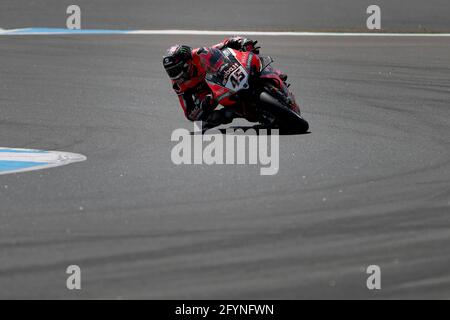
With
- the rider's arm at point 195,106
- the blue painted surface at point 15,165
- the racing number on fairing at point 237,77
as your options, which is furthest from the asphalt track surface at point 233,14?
the blue painted surface at point 15,165

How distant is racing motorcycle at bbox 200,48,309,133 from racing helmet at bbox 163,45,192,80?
156 mm

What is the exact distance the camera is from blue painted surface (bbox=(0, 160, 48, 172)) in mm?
10688

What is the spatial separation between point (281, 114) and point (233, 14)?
13.2 meters

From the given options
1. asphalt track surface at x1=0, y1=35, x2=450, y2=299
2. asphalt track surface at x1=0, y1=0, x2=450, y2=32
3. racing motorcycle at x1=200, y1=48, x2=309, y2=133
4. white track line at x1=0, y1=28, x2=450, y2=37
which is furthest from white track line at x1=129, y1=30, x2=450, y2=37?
racing motorcycle at x1=200, y1=48, x2=309, y2=133

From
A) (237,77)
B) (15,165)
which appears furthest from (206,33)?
(15,165)

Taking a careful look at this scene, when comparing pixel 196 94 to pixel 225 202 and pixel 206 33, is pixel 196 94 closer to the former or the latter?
pixel 225 202

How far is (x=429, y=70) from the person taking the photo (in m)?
18.1

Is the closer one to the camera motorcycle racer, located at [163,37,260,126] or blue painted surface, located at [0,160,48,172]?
blue painted surface, located at [0,160,48,172]

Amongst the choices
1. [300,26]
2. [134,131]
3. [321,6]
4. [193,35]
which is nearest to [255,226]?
[134,131]

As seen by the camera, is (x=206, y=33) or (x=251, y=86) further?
(x=206, y=33)

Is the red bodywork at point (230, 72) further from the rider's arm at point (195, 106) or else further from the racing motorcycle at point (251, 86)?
the rider's arm at point (195, 106)

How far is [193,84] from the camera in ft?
41.3

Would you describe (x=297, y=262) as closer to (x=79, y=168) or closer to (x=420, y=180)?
(x=420, y=180)

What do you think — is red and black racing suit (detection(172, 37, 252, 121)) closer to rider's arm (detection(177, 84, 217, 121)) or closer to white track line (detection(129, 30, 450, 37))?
rider's arm (detection(177, 84, 217, 121))
